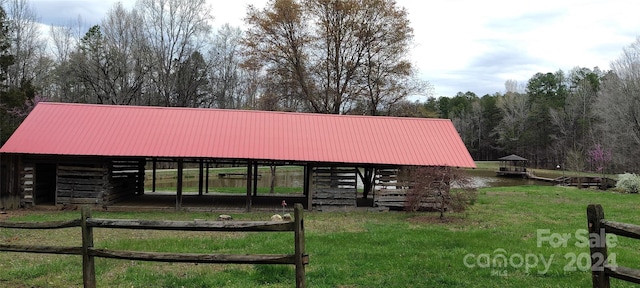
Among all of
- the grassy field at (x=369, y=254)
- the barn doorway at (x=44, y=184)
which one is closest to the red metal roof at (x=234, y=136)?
the barn doorway at (x=44, y=184)

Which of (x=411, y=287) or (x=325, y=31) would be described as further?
(x=325, y=31)

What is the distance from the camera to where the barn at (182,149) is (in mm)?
16875

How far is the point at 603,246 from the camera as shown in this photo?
4.53 m

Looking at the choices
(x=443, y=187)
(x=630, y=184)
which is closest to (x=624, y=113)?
(x=630, y=184)

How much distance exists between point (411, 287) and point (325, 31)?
3066 centimetres

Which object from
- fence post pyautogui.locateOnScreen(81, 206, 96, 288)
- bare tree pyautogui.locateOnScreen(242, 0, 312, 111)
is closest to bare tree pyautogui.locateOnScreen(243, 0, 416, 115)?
bare tree pyautogui.locateOnScreen(242, 0, 312, 111)

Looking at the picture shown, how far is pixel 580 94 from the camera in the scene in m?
66.3

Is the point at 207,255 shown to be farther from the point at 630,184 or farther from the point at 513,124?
the point at 513,124

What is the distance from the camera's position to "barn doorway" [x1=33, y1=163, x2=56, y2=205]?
1819cm

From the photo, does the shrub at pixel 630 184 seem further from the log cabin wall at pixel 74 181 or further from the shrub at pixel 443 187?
the log cabin wall at pixel 74 181

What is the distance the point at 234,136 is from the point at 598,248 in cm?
1523

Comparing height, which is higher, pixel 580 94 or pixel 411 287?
pixel 580 94

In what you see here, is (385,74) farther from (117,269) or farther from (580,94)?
(580,94)

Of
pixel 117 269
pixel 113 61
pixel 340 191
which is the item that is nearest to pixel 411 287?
pixel 117 269
